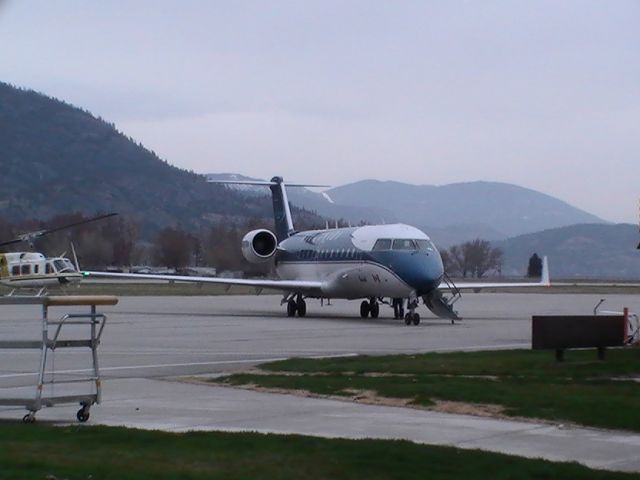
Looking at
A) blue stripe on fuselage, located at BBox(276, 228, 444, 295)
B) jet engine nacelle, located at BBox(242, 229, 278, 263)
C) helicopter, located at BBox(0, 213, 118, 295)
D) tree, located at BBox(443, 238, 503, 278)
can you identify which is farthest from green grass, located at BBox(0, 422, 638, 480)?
tree, located at BBox(443, 238, 503, 278)

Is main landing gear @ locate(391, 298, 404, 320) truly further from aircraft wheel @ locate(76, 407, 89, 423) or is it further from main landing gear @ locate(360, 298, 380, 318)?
aircraft wheel @ locate(76, 407, 89, 423)

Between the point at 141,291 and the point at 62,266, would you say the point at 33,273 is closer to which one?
the point at 62,266

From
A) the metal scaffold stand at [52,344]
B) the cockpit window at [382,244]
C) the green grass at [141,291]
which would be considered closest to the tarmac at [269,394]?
the metal scaffold stand at [52,344]

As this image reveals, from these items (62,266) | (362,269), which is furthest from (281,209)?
(362,269)

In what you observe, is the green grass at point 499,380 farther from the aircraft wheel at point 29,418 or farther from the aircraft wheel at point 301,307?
the aircraft wheel at point 301,307

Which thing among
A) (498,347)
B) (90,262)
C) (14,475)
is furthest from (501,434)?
(90,262)

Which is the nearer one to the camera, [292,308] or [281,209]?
[292,308]

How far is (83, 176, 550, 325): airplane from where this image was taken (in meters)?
40.9

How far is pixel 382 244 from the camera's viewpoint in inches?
1672

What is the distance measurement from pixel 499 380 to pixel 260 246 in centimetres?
3291

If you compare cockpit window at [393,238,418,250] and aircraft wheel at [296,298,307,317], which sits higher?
cockpit window at [393,238,418,250]

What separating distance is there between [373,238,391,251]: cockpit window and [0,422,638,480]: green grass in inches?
1176

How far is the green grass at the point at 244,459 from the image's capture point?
10469 millimetres

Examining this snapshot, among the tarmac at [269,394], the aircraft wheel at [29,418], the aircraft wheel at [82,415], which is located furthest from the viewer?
the aircraft wheel at [82,415]
